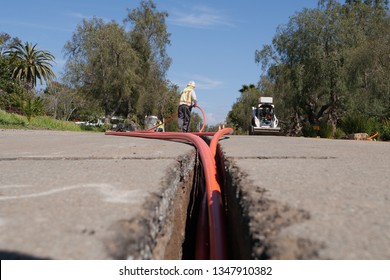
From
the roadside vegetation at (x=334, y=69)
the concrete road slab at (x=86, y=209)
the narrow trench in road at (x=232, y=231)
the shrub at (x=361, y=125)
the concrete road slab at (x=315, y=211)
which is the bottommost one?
the narrow trench in road at (x=232, y=231)

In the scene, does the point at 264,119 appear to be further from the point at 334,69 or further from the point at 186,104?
the point at 186,104

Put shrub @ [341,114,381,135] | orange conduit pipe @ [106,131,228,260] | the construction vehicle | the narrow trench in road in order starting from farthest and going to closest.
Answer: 1. the construction vehicle
2. shrub @ [341,114,381,135]
3. orange conduit pipe @ [106,131,228,260]
4. the narrow trench in road

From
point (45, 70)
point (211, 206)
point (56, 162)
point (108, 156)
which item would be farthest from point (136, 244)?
point (45, 70)

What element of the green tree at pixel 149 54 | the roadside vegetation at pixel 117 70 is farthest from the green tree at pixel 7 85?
the green tree at pixel 149 54

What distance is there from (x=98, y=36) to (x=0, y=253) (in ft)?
110

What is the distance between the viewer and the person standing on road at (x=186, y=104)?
1102 cm

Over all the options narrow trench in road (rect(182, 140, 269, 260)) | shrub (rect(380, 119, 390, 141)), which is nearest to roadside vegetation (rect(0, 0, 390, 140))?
shrub (rect(380, 119, 390, 141))

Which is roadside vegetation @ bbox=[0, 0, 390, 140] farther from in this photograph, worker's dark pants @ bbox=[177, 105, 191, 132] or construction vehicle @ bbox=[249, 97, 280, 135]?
worker's dark pants @ bbox=[177, 105, 191, 132]

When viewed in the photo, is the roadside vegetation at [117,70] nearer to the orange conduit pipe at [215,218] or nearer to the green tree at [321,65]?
the green tree at [321,65]

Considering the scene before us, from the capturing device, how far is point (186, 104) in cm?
1105

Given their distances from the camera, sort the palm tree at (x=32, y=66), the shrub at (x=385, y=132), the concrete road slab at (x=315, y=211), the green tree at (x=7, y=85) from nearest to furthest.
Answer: the concrete road slab at (x=315, y=211)
the shrub at (x=385, y=132)
the green tree at (x=7, y=85)
the palm tree at (x=32, y=66)

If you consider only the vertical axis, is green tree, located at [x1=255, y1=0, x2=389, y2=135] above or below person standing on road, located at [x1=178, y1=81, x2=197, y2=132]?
above

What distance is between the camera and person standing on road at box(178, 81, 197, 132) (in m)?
11.0

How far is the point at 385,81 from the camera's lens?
64.4ft
